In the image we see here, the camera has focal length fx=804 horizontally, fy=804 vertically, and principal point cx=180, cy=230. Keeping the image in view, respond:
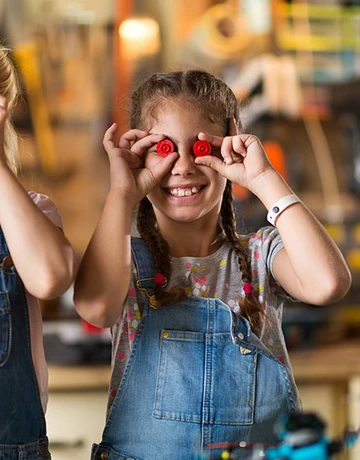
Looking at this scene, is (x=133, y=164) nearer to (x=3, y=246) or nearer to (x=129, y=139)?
(x=129, y=139)

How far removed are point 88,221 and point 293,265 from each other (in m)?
1.73

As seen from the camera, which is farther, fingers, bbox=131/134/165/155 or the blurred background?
the blurred background

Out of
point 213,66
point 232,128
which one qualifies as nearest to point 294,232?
point 232,128

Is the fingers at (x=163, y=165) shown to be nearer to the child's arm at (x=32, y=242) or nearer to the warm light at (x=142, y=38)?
the child's arm at (x=32, y=242)

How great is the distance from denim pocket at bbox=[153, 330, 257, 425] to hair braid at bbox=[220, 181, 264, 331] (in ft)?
0.11

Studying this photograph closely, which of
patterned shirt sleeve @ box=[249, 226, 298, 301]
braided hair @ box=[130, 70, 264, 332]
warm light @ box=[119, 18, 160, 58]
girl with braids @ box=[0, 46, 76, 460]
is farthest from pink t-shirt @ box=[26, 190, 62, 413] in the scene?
warm light @ box=[119, 18, 160, 58]

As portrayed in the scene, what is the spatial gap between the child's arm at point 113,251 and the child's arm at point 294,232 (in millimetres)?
62

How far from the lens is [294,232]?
78cm

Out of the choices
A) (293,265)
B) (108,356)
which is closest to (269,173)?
(293,265)

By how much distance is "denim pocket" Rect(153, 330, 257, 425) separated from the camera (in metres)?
0.79

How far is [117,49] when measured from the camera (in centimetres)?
239

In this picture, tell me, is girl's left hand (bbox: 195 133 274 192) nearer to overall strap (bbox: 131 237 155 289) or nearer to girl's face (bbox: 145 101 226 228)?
girl's face (bbox: 145 101 226 228)

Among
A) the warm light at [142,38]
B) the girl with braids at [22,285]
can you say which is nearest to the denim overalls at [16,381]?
the girl with braids at [22,285]

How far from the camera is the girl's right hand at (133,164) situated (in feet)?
2.57
